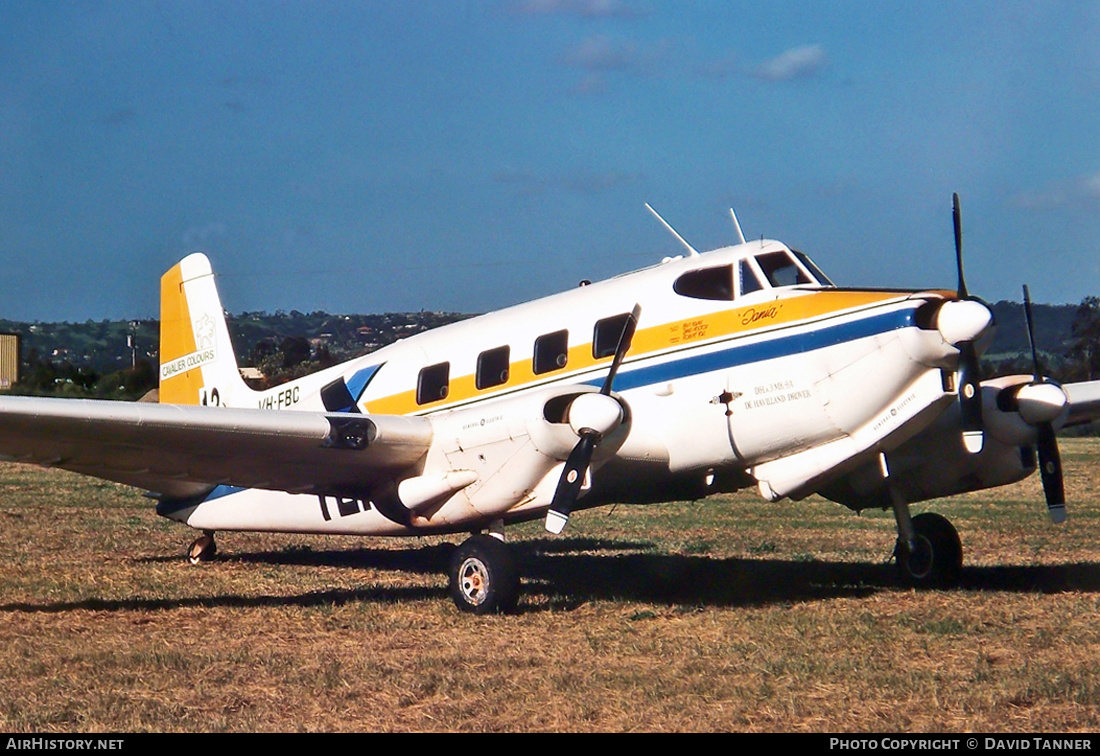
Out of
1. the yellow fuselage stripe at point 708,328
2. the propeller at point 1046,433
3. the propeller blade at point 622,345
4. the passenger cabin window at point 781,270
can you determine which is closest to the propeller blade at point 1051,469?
the propeller at point 1046,433

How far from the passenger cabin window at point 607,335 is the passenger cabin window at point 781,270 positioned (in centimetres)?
143

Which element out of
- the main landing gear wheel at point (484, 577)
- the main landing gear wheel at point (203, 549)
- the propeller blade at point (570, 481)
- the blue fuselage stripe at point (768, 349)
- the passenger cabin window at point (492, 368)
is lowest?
the main landing gear wheel at point (484, 577)

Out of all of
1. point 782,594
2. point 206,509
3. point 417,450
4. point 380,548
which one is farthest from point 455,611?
point 380,548

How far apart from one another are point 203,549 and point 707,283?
8065mm

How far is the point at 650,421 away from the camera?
11586mm

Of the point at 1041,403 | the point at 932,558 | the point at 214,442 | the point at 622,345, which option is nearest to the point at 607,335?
the point at 622,345

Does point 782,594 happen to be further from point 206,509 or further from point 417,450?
point 206,509

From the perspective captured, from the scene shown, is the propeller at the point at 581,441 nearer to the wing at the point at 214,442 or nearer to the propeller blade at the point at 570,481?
the propeller blade at the point at 570,481

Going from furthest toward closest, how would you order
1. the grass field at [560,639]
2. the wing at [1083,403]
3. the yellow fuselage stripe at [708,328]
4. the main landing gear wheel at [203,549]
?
the main landing gear wheel at [203,549], the wing at [1083,403], the yellow fuselage stripe at [708,328], the grass field at [560,639]

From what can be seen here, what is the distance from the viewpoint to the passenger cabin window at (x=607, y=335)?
11.9 meters

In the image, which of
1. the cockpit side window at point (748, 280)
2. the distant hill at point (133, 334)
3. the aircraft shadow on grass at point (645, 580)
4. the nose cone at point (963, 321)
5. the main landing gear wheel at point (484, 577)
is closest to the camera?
the nose cone at point (963, 321)

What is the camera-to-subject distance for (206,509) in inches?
612

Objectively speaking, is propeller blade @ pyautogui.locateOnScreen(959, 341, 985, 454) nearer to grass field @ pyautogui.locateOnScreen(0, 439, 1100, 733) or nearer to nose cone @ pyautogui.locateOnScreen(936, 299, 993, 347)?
nose cone @ pyautogui.locateOnScreen(936, 299, 993, 347)
